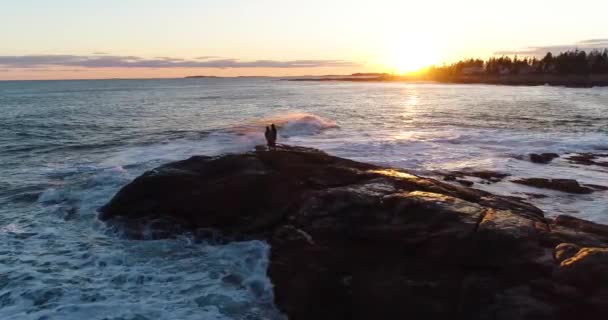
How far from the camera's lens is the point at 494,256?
906 centimetres

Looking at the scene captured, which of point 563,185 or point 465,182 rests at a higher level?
point 563,185

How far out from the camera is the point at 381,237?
1052 centimetres

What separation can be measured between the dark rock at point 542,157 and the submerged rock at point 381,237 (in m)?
12.6

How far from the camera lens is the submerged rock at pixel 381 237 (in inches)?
326

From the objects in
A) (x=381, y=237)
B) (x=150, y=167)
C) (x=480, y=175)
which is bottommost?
(x=150, y=167)

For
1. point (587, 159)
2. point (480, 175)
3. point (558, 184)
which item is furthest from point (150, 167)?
point (587, 159)

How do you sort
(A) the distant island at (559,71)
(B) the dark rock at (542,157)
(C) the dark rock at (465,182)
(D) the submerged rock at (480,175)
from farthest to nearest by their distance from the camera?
(A) the distant island at (559,71), (B) the dark rock at (542,157), (D) the submerged rock at (480,175), (C) the dark rock at (465,182)

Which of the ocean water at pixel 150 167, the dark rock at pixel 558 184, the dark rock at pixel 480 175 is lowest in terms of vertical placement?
the ocean water at pixel 150 167

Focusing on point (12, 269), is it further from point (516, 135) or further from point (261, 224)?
point (516, 135)

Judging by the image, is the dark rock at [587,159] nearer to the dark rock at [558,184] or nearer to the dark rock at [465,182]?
the dark rock at [558,184]

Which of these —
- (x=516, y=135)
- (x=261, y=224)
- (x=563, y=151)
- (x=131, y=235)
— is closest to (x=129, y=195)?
(x=131, y=235)

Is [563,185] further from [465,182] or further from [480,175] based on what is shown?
[465,182]

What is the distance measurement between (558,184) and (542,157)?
6.93 m

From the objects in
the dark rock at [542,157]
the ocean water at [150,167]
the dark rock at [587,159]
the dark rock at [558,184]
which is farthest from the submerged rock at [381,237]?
the dark rock at [587,159]
